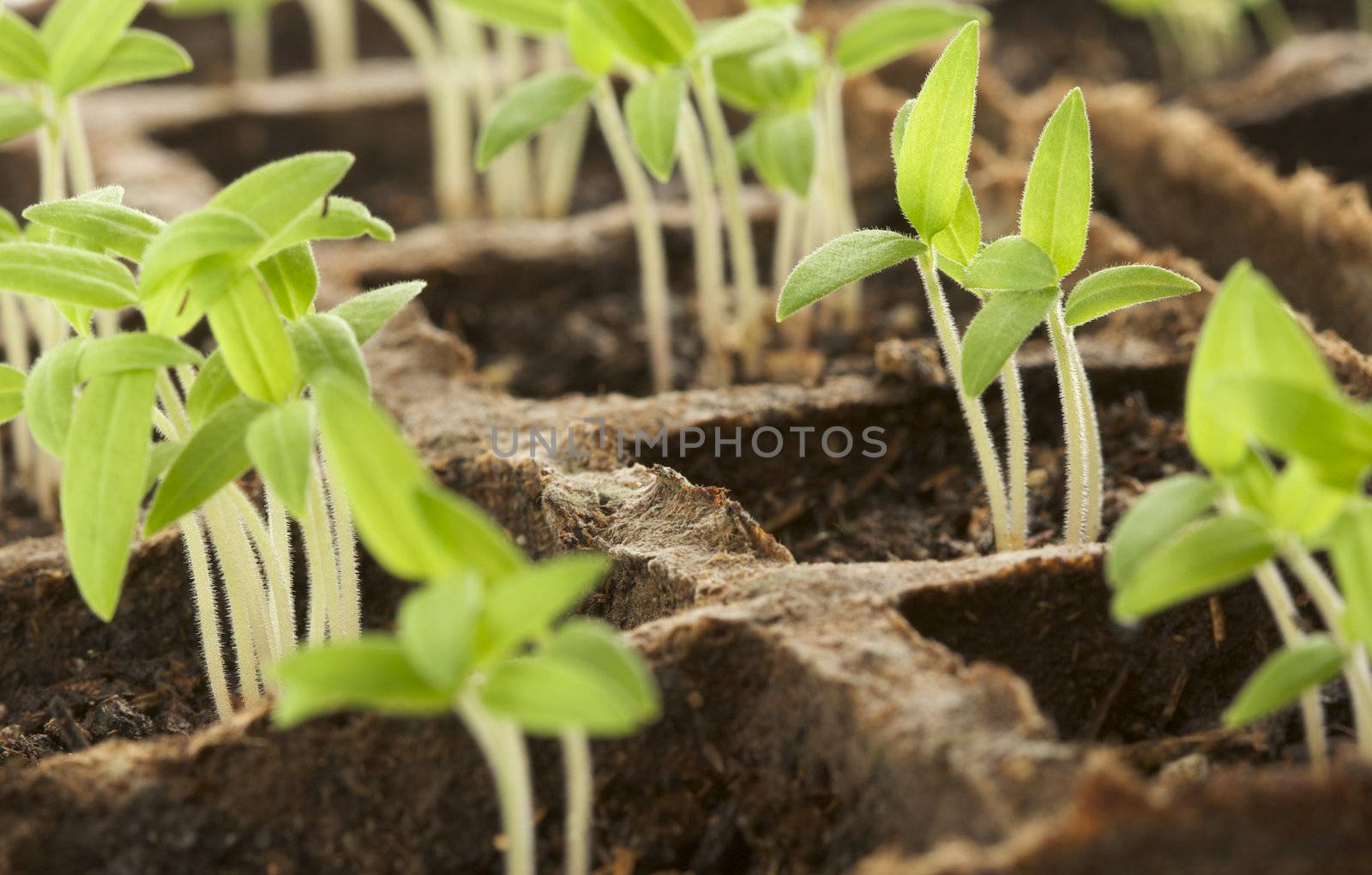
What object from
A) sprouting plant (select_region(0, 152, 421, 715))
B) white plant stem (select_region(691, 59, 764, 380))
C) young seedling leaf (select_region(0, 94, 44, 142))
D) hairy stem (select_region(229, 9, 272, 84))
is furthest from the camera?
hairy stem (select_region(229, 9, 272, 84))

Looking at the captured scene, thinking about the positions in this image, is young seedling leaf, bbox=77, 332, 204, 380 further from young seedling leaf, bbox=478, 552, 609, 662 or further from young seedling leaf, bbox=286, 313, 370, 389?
young seedling leaf, bbox=478, 552, 609, 662

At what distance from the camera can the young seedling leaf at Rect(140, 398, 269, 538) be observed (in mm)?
1009

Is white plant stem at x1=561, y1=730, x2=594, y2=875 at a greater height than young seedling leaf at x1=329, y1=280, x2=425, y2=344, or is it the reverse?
young seedling leaf at x1=329, y1=280, x2=425, y2=344

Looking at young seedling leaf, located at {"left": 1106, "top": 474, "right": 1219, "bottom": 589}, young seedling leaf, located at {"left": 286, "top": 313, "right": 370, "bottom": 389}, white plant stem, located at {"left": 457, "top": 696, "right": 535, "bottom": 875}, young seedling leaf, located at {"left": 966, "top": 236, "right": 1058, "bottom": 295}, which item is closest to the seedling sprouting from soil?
young seedling leaf, located at {"left": 966, "top": 236, "right": 1058, "bottom": 295}

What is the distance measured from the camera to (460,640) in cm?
77

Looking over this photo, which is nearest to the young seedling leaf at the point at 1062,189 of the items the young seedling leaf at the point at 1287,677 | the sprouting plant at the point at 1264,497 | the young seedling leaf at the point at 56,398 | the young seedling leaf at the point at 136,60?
the sprouting plant at the point at 1264,497

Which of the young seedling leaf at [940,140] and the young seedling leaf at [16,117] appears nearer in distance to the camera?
the young seedling leaf at [940,140]

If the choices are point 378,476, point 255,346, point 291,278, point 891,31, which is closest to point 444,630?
point 378,476

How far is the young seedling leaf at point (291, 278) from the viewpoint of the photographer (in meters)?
1.14

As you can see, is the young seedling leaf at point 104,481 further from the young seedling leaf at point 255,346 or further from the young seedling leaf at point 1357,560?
the young seedling leaf at point 1357,560

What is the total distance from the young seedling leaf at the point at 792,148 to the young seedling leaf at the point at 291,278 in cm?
64

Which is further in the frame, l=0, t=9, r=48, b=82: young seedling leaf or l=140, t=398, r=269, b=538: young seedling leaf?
l=0, t=9, r=48, b=82: young seedling leaf

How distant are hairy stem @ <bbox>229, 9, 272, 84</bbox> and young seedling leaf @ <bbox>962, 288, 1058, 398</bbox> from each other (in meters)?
2.44

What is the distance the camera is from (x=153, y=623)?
1451mm
